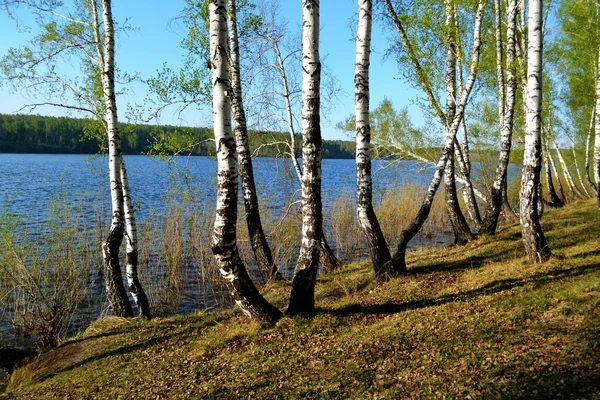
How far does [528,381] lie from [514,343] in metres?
0.75

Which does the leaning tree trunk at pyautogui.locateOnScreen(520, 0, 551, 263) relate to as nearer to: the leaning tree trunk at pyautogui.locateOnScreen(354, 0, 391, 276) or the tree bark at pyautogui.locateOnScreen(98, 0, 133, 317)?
the leaning tree trunk at pyautogui.locateOnScreen(354, 0, 391, 276)

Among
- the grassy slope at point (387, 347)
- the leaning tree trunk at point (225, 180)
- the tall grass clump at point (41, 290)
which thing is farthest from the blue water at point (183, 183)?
the grassy slope at point (387, 347)

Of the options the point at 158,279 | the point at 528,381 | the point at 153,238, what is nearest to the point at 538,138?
the point at 528,381

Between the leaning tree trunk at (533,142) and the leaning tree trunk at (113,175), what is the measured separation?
6839mm

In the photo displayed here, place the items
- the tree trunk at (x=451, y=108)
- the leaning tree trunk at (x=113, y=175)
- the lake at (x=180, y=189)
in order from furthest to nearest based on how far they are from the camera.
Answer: the lake at (x=180, y=189) < the tree trunk at (x=451, y=108) < the leaning tree trunk at (x=113, y=175)

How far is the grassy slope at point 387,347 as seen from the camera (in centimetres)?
407

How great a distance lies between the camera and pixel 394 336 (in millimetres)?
5273

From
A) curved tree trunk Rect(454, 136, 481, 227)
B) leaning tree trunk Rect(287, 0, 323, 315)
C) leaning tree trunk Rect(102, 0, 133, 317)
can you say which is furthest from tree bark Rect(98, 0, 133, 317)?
curved tree trunk Rect(454, 136, 481, 227)

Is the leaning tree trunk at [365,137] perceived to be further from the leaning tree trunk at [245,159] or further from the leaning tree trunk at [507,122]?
the leaning tree trunk at [507,122]

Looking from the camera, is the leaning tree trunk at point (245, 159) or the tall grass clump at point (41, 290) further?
the leaning tree trunk at point (245, 159)

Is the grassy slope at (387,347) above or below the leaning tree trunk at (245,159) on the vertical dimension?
below

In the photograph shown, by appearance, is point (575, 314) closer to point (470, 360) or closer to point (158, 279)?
point (470, 360)

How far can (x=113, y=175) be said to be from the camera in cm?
786

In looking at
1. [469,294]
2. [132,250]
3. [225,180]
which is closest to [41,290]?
[132,250]
